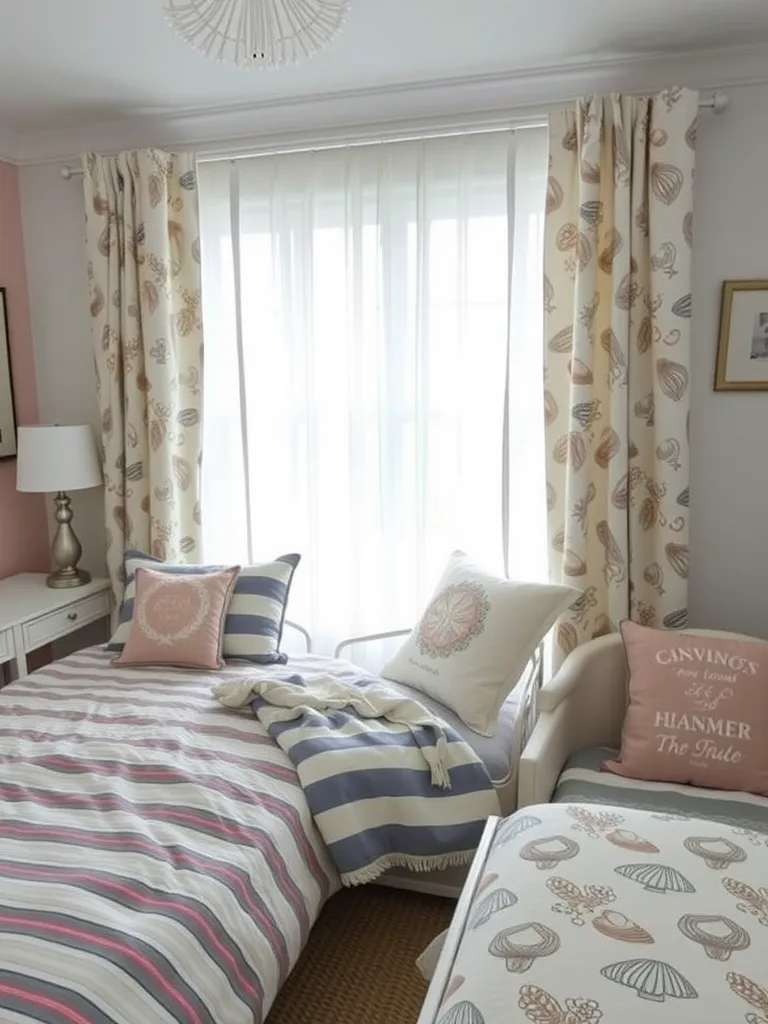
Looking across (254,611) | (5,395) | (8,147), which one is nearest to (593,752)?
(254,611)

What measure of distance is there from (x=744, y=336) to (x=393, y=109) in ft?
4.65

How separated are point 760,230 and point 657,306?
1.36 ft

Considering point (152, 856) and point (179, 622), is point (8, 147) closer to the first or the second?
point (179, 622)

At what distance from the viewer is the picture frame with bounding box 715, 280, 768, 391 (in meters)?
2.49

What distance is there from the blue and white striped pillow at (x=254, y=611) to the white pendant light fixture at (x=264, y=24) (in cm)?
159

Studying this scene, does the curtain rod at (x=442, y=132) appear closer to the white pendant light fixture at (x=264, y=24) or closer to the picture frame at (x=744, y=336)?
the picture frame at (x=744, y=336)

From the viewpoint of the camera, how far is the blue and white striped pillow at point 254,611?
267cm

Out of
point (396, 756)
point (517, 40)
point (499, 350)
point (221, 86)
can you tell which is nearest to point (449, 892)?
point (396, 756)

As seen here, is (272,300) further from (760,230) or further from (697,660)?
(697,660)

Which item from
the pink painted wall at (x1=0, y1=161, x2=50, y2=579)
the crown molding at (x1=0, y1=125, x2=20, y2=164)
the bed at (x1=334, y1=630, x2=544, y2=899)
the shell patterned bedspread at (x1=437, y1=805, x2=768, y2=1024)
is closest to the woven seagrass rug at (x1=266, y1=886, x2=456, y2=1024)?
the bed at (x1=334, y1=630, x2=544, y2=899)

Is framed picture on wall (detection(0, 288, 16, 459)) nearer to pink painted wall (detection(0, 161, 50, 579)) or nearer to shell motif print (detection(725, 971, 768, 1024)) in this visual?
pink painted wall (detection(0, 161, 50, 579))

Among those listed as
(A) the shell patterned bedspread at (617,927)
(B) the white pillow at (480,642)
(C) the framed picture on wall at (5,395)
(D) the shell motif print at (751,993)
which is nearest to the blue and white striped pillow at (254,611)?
(B) the white pillow at (480,642)

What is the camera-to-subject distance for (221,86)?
2.70m

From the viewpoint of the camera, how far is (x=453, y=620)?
247cm
